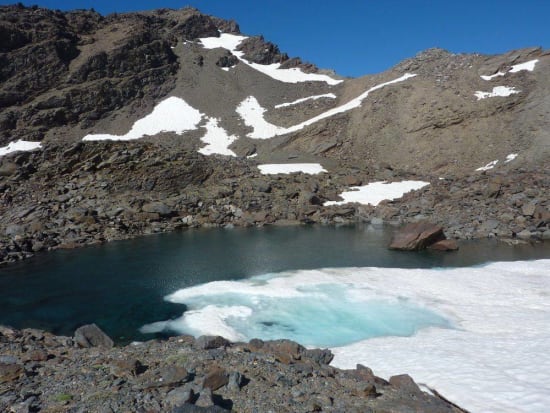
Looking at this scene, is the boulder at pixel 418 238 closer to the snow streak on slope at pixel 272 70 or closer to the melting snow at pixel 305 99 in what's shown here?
the melting snow at pixel 305 99

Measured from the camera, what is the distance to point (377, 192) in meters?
→ 44.2

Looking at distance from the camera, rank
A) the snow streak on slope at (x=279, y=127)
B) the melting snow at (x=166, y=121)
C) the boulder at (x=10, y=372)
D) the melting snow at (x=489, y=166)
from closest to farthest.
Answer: the boulder at (x=10, y=372) < the melting snow at (x=489, y=166) < the snow streak on slope at (x=279, y=127) < the melting snow at (x=166, y=121)

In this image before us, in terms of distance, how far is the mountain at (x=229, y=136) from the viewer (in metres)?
37.1

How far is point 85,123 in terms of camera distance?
206 feet

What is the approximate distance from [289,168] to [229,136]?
15459mm

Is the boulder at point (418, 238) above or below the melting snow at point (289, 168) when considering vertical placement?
below

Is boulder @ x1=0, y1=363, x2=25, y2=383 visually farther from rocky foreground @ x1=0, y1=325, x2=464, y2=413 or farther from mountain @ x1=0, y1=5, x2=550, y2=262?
mountain @ x1=0, y1=5, x2=550, y2=262

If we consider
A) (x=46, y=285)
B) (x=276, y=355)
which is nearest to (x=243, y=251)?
(x=46, y=285)

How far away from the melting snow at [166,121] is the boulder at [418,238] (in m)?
43.1

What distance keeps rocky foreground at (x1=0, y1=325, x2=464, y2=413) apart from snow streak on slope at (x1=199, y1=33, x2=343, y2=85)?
7346 centimetres

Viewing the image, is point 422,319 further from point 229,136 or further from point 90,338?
point 229,136

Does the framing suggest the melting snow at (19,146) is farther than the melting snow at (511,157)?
Yes

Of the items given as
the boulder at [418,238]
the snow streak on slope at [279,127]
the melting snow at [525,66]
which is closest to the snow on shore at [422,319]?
the boulder at [418,238]

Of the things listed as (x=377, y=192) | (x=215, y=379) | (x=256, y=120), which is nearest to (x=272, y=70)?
(x=256, y=120)
